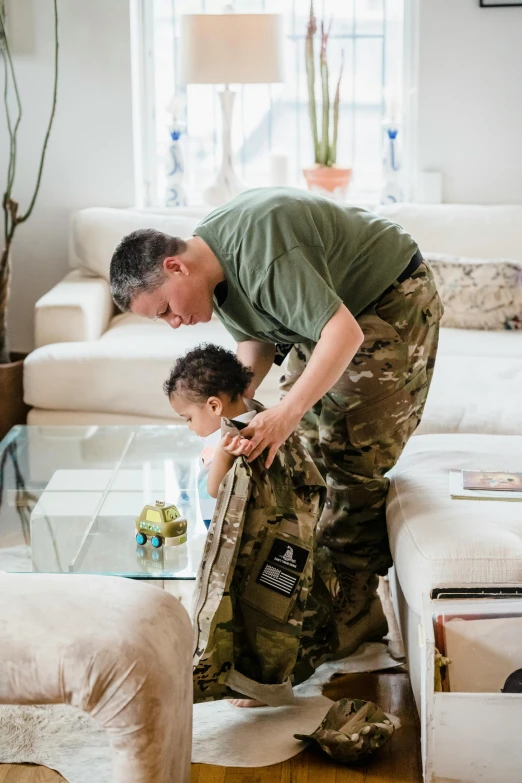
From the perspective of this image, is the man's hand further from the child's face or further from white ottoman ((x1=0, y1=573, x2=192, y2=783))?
white ottoman ((x1=0, y1=573, x2=192, y2=783))

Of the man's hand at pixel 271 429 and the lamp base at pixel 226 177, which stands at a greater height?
the lamp base at pixel 226 177

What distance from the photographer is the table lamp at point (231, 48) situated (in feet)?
12.1

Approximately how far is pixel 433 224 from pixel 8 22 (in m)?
1.99

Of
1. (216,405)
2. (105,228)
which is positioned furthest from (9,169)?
(216,405)

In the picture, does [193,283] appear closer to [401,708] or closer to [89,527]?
[89,527]

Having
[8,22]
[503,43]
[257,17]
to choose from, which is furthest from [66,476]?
[503,43]

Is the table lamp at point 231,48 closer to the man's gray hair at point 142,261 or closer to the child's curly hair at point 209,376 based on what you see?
the child's curly hair at point 209,376

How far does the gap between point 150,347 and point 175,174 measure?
4.04 ft

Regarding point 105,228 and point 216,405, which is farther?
point 105,228

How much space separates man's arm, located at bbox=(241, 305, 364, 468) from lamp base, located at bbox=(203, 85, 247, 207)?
2341 mm

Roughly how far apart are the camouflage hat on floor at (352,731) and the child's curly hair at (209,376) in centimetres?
68

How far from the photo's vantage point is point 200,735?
74.1 inches

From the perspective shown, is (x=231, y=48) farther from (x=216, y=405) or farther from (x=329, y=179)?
(x=216, y=405)

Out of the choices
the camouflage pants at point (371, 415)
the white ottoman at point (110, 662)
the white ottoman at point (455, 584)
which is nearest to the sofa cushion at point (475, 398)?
the camouflage pants at point (371, 415)
